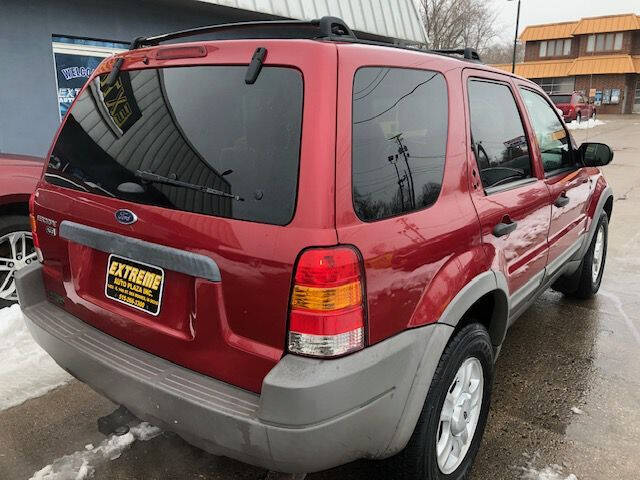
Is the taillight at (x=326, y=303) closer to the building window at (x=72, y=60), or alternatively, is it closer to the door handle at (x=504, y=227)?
the door handle at (x=504, y=227)

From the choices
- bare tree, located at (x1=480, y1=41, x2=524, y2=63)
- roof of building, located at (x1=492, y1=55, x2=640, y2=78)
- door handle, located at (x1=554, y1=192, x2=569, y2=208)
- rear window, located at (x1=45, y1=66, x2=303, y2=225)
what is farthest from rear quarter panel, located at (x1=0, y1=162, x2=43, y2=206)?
bare tree, located at (x1=480, y1=41, x2=524, y2=63)

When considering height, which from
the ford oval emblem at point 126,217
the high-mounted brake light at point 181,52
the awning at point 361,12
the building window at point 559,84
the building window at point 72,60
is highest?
the building window at point 559,84

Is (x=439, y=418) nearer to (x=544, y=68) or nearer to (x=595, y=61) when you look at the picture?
(x=595, y=61)

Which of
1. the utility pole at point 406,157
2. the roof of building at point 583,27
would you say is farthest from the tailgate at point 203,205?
the roof of building at point 583,27

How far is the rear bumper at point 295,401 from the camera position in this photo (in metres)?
1.66

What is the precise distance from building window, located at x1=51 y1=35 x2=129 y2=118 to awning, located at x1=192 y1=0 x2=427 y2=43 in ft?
5.07

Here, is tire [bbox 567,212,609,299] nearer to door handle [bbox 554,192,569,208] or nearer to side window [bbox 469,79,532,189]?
door handle [bbox 554,192,569,208]

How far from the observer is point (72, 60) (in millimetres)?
6438

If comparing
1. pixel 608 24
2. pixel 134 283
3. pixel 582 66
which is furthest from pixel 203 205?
pixel 608 24

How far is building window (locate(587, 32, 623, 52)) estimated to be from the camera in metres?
44.0

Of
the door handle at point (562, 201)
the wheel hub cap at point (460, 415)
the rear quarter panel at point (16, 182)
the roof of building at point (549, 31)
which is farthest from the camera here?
the roof of building at point (549, 31)

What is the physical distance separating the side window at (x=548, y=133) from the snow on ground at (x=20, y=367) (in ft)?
10.9

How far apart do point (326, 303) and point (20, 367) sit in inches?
103

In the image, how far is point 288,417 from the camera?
65.1 inches
